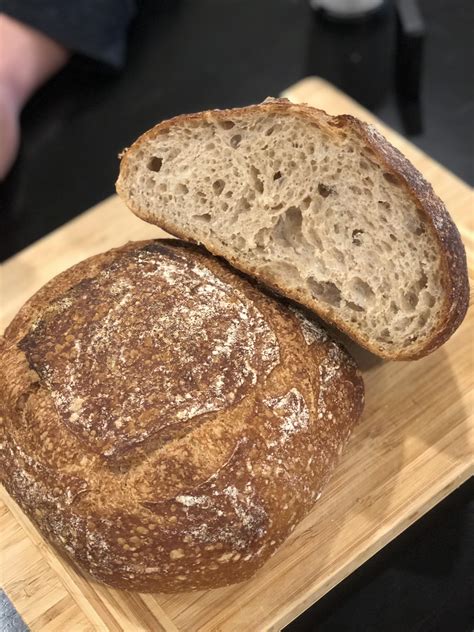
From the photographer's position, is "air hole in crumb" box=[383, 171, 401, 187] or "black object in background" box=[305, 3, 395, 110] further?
"black object in background" box=[305, 3, 395, 110]

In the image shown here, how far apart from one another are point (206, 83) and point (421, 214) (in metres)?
1.35

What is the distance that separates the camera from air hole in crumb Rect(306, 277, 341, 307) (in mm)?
1401

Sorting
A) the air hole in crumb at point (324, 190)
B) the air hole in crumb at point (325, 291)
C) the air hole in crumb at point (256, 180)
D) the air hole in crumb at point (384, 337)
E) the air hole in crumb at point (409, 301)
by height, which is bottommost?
the air hole in crumb at point (384, 337)

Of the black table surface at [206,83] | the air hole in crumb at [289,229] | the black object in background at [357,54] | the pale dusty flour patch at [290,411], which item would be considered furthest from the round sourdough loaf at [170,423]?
the black object in background at [357,54]

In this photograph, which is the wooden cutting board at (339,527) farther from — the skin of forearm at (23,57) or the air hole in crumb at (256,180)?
the skin of forearm at (23,57)

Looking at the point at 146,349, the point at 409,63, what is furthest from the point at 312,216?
the point at 409,63

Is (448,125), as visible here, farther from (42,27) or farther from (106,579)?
(106,579)

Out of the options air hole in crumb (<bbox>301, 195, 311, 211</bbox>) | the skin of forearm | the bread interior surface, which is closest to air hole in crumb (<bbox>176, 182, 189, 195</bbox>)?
the bread interior surface

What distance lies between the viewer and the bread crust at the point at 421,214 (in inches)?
50.5

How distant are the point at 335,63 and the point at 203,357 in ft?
4.93

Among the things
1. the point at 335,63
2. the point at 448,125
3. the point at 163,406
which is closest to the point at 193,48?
the point at 335,63

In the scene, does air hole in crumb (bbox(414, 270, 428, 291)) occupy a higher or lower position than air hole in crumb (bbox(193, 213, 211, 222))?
lower

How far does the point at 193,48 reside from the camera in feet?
8.46

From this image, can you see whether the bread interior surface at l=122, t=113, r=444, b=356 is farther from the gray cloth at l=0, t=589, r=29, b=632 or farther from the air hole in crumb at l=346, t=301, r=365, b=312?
the gray cloth at l=0, t=589, r=29, b=632
